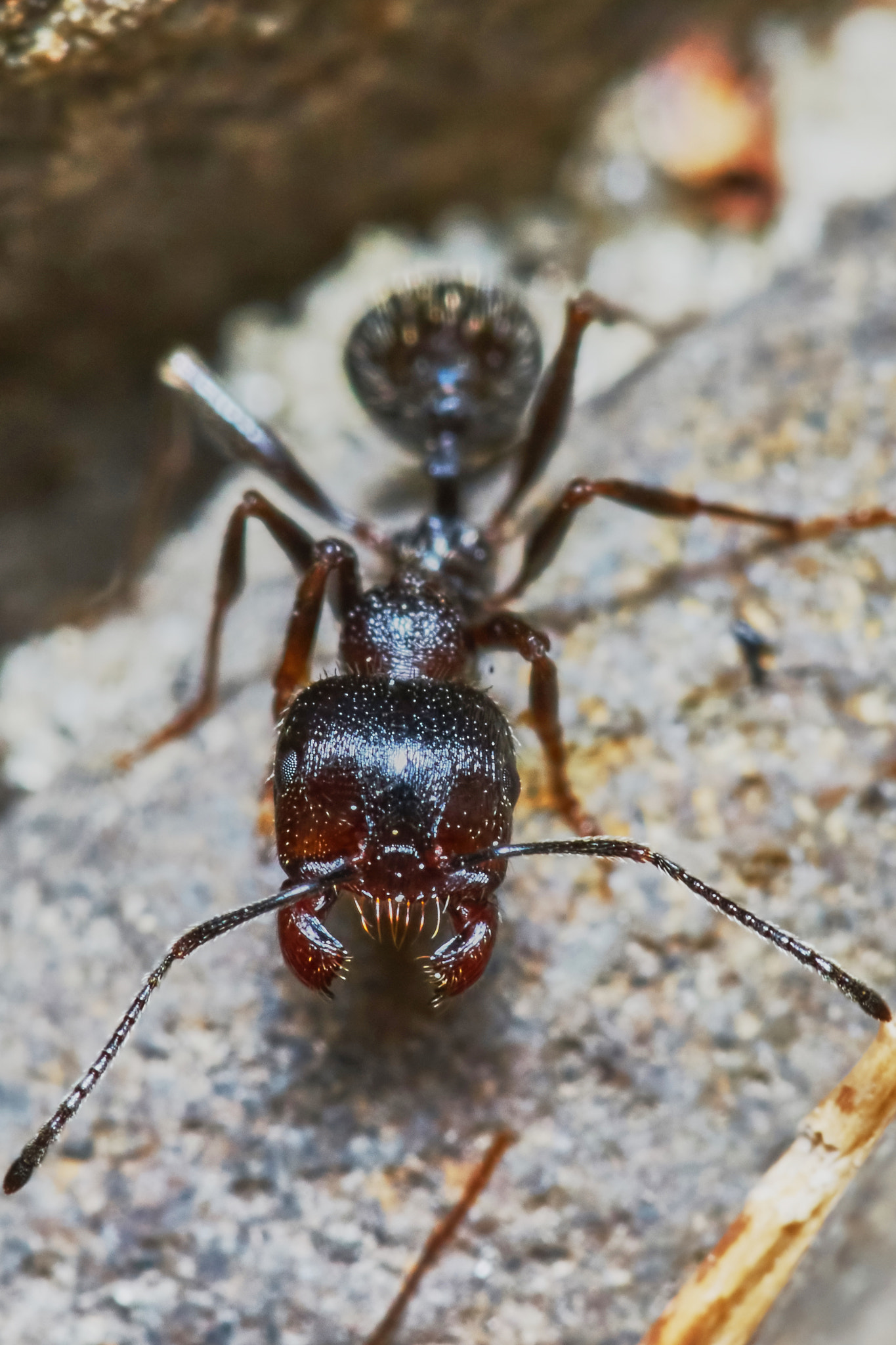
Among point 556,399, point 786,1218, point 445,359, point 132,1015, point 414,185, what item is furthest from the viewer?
point 414,185

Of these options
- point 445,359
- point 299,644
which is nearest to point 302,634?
point 299,644

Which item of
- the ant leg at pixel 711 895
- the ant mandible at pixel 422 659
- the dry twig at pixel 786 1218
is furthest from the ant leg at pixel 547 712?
the dry twig at pixel 786 1218

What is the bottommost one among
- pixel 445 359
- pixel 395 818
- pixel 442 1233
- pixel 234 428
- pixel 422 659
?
pixel 442 1233

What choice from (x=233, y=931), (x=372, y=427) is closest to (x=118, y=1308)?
(x=233, y=931)

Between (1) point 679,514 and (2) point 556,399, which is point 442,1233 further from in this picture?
(2) point 556,399

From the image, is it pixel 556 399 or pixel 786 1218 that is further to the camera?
pixel 556 399
